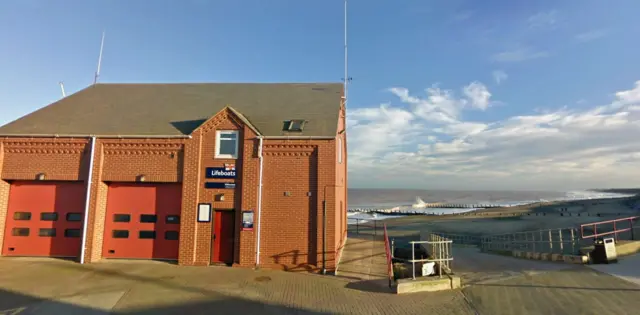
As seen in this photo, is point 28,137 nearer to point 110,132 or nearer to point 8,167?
point 8,167

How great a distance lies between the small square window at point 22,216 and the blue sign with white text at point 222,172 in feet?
25.1

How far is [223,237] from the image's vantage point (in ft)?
42.0

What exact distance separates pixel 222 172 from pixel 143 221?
3847 mm

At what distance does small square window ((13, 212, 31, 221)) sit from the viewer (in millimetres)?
13555

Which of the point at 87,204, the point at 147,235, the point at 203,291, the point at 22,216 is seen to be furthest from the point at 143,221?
the point at 203,291

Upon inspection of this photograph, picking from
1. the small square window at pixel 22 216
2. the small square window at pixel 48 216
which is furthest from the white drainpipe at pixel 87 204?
the small square window at pixel 22 216

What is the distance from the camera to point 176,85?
18.3 metres

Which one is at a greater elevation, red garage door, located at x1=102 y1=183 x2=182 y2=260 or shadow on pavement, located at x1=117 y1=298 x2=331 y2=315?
red garage door, located at x1=102 y1=183 x2=182 y2=260

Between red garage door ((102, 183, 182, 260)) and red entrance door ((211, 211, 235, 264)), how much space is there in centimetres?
165

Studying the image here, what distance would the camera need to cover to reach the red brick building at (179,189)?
1241 centimetres

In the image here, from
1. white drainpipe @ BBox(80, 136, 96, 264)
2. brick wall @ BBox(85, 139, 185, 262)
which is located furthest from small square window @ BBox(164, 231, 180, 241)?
white drainpipe @ BBox(80, 136, 96, 264)

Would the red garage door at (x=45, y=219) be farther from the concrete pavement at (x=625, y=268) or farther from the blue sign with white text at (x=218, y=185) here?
the concrete pavement at (x=625, y=268)

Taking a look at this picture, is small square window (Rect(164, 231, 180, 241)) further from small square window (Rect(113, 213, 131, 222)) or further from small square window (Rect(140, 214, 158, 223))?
small square window (Rect(113, 213, 131, 222))

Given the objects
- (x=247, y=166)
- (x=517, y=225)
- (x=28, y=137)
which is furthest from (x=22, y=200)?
(x=517, y=225)
